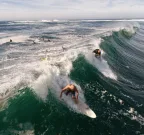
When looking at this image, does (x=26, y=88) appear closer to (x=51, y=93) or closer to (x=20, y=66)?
(x=51, y=93)

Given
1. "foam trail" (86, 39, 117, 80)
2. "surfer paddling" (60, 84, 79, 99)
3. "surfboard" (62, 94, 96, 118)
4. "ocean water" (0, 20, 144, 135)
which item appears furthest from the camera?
"foam trail" (86, 39, 117, 80)

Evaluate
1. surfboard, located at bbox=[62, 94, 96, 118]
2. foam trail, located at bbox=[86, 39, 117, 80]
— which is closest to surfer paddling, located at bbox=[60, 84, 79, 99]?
surfboard, located at bbox=[62, 94, 96, 118]

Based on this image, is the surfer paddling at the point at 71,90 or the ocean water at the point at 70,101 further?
the surfer paddling at the point at 71,90

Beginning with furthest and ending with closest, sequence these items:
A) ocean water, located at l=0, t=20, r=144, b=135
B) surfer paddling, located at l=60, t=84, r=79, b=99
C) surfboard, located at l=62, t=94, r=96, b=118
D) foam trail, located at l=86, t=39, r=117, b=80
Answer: foam trail, located at l=86, t=39, r=117, b=80
surfer paddling, located at l=60, t=84, r=79, b=99
surfboard, located at l=62, t=94, r=96, b=118
ocean water, located at l=0, t=20, r=144, b=135

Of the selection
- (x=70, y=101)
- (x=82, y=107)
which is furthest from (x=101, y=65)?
(x=82, y=107)

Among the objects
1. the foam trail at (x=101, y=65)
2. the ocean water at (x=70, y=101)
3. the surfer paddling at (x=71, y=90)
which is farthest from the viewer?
the foam trail at (x=101, y=65)

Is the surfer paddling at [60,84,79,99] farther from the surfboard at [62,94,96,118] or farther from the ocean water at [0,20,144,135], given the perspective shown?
the ocean water at [0,20,144,135]

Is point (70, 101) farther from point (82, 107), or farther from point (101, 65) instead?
point (101, 65)

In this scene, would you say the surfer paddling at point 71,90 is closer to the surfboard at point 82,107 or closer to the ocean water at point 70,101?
the surfboard at point 82,107

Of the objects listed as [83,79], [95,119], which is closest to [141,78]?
[83,79]

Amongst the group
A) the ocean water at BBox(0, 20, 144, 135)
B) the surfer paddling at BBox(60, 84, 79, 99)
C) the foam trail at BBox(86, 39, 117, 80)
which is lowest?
the foam trail at BBox(86, 39, 117, 80)

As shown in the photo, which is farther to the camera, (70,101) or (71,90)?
(70,101)

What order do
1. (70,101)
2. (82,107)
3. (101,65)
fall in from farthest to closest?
(101,65) < (70,101) < (82,107)

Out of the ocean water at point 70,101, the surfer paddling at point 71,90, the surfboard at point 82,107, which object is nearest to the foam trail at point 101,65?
the ocean water at point 70,101
